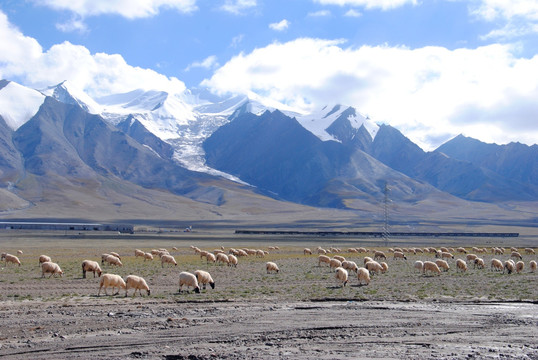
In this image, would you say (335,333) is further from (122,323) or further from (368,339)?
(122,323)

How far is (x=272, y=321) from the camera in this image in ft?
57.1

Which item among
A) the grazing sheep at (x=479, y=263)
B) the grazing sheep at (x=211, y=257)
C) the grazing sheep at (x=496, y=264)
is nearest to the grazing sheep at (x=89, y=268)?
the grazing sheep at (x=211, y=257)

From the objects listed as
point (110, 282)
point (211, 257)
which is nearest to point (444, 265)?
point (211, 257)

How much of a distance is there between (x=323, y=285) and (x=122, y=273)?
1262 cm

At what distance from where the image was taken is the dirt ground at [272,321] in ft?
45.5

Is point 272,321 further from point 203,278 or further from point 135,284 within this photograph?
point 203,278

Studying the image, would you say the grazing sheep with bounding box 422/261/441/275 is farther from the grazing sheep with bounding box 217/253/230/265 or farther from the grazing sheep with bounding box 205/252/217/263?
the grazing sheep with bounding box 205/252/217/263

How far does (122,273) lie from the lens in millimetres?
32750

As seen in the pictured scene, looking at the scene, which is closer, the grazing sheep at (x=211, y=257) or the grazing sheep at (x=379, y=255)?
the grazing sheep at (x=211, y=257)

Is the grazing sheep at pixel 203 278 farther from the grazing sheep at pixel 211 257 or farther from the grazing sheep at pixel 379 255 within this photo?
the grazing sheep at pixel 379 255

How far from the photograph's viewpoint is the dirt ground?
1387 centimetres

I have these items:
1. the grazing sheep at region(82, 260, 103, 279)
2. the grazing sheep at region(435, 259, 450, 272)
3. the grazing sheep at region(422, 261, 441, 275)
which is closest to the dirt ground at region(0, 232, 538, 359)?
the grazing sheep at region(82, 260, 103, 279)

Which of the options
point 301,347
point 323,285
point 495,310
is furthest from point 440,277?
point 301,347

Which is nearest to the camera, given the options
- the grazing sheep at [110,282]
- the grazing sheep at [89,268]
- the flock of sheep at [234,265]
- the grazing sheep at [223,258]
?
the grazing sheep at [110,282]
